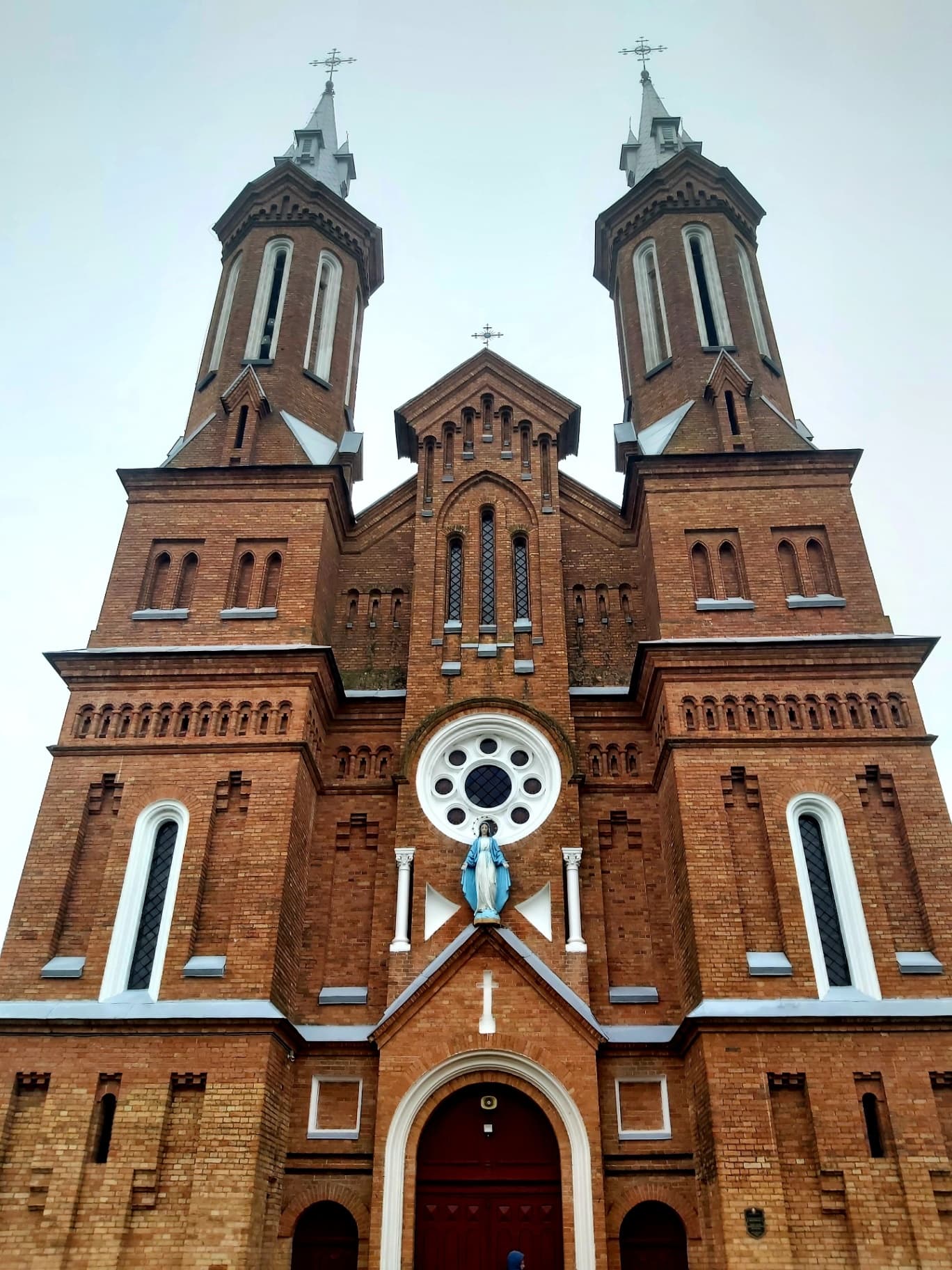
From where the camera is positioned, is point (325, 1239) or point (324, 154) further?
point (324, 154)

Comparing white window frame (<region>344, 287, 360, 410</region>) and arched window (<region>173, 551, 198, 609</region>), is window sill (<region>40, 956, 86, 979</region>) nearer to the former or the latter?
arched window (<region>173, 551, 198, 609</region>)

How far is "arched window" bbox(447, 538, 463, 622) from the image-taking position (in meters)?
19.0

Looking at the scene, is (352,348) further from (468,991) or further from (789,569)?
(468,991)

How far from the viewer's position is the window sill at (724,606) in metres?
17.3

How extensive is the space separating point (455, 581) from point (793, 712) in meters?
6.88

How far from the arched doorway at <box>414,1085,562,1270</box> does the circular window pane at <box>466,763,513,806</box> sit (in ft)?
14.8

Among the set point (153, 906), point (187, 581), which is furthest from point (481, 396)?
point (153, 906)

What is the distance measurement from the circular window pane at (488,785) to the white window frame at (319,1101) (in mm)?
4707

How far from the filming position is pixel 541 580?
1909 centimetres

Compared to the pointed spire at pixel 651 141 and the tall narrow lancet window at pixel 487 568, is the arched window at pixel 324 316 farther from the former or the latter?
the pointed spire at pixel 651 141

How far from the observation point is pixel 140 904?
15.1m

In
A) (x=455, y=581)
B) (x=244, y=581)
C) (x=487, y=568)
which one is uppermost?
(x=487, y=568)

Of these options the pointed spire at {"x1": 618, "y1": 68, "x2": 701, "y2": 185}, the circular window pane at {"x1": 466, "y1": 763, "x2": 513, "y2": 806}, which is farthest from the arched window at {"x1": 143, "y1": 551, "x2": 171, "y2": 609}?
the pointed spire at {"x1": 618, "y1": 68, "x2": 701, "y2": 185}

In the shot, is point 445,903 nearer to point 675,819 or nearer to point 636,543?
point 675,819
